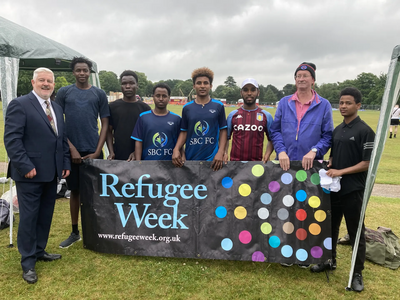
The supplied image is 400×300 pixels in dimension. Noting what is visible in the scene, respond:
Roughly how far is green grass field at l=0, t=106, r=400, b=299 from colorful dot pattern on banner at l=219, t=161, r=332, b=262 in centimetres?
28

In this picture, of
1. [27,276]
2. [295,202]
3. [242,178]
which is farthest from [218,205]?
[27,276]

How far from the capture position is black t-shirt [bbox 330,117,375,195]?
3002mm

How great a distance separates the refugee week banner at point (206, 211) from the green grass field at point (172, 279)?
17 cm

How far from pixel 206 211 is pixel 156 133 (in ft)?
4.00

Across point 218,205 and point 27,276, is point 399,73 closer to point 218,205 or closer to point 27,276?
point 218,205

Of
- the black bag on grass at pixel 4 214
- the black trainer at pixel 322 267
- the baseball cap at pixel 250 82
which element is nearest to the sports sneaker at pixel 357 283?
the black trainer at pixel 322 267

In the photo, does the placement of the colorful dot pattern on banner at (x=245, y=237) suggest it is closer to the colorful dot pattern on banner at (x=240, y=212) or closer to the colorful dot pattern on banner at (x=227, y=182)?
the colorful dot pattern on banner at (x=240, y=212)

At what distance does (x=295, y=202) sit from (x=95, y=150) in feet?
9.04

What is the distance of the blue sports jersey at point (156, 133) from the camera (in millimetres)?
3830

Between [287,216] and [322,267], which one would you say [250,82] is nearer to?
[287,216]

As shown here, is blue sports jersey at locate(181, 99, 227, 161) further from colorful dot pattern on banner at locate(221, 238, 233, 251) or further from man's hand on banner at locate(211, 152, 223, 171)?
colorful dot pattern on banner at locate(221, 238, 233, 251)

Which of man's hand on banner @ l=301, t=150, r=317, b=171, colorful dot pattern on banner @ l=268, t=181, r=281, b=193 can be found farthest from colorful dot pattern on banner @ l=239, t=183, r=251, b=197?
man's hand on banner @ l=301, t=150, r=317, b=171

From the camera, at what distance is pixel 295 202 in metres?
3.47

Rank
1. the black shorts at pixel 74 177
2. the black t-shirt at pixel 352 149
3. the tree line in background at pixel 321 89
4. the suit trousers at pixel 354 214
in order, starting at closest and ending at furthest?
the black t-shirt at pixel 352 149 → the suit trousers at pixel 354 214 → the black shorts at pixel 74 177 → the tree line in background at pixel 321 89
